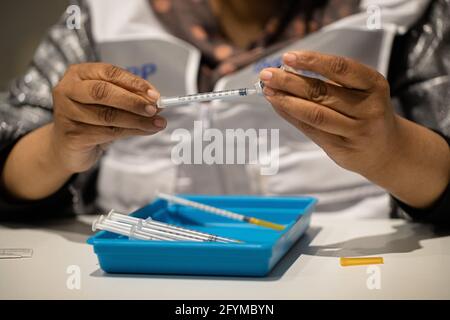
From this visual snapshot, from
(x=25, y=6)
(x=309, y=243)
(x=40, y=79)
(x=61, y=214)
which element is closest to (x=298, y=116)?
(x=309, y=243)

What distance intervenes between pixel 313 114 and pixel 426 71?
0.39m

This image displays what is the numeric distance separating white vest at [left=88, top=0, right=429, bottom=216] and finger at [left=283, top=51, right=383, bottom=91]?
39cm

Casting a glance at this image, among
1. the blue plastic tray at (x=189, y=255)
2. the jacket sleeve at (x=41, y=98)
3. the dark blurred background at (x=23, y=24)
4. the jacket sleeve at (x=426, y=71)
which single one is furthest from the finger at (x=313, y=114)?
the dark blurred background at (x=23, y=24)

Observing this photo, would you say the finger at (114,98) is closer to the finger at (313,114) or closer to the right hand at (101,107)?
the right hand at (101,107)

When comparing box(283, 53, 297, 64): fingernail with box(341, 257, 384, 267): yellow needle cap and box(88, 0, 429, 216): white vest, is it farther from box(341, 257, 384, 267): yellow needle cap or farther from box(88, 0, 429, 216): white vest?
box(88, 0, 429, 216): white vest

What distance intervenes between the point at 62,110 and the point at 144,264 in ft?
0.67

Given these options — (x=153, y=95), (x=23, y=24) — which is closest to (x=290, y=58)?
(x=153, y=95)

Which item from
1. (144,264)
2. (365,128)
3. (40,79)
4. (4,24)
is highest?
(4,24)

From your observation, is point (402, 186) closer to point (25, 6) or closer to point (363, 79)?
point (363, 79)

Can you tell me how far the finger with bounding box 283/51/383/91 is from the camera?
1.95 feet

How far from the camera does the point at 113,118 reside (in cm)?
67

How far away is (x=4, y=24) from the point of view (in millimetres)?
1572

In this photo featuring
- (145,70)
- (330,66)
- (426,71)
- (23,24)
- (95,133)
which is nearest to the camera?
(330,66)

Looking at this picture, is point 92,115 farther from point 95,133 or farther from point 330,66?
point 330,66
